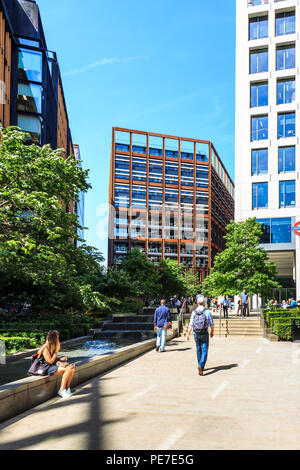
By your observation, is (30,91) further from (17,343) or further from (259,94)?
(17,343)

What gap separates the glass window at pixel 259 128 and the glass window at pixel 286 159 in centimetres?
224

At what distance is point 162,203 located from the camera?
10000cm

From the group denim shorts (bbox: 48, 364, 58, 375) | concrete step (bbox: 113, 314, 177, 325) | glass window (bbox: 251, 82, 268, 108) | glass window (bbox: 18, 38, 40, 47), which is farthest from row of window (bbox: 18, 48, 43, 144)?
denim shorts (bbox: 48, 364, 58, 375)

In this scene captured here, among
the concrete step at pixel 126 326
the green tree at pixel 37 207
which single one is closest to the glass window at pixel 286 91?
the concrete step at pixel 126 326

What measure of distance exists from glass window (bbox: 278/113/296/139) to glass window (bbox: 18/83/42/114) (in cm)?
2407

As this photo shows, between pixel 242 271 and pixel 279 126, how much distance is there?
15912mm

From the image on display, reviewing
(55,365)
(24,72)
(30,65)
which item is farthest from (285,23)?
(55,365)

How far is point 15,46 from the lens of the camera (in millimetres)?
42969

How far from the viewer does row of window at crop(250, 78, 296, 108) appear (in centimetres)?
3922

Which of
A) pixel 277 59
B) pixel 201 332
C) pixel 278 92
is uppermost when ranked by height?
pixel 277 59

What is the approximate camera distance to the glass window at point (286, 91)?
39.2 m

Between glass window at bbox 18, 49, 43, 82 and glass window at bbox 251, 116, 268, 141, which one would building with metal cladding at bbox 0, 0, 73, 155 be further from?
glass window at bbox 251, 116, 268, 141
